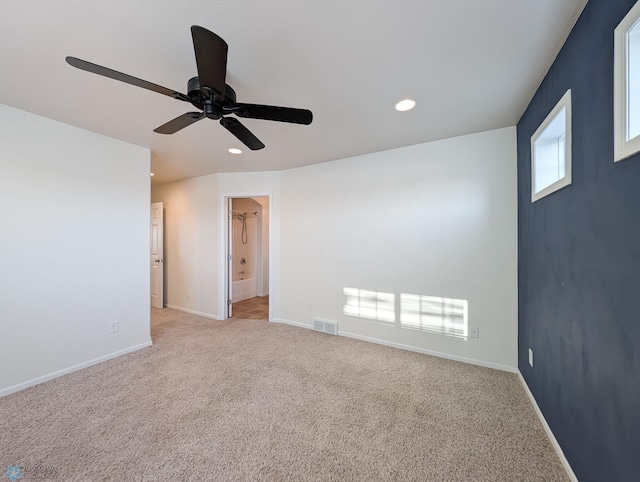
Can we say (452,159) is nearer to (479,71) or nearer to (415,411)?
(479,71)

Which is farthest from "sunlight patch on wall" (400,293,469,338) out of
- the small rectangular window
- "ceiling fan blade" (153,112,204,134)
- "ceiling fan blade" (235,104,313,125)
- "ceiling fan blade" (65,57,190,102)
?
"ceiling fan blade" (65,57,190,102)

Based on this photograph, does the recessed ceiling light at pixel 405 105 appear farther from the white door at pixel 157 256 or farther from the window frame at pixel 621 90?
the white door at pixel 157 256

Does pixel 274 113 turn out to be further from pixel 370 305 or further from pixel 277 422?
pixel 370 305

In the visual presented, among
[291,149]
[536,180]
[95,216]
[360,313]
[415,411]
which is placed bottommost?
[415,411]

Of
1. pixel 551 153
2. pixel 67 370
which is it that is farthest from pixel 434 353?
pixel 67 370

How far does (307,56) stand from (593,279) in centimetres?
195

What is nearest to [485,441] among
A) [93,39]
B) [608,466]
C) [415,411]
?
[415,411]

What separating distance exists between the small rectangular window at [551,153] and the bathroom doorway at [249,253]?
4631 mm

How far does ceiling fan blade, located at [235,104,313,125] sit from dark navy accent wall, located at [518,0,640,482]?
1404 millimetres

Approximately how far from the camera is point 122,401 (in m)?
2.11

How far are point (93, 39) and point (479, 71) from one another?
2367 mm

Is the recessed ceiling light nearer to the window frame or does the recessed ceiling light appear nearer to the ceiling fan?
the ceiling fan

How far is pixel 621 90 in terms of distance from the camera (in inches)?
40.1

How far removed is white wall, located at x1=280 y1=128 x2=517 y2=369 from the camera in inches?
104
